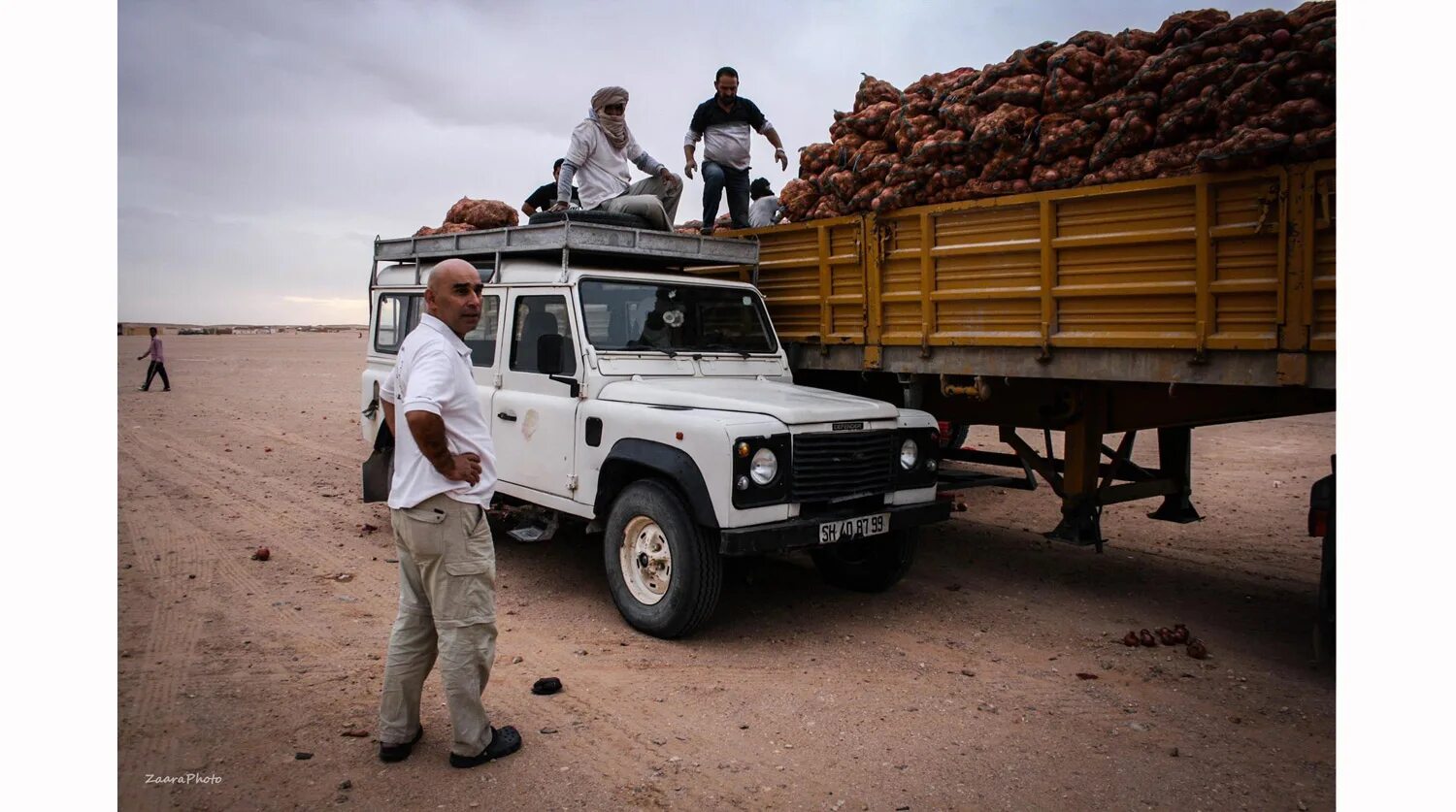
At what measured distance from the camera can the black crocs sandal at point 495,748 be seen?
3584 mm

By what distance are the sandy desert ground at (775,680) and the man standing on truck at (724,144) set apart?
3.29 m

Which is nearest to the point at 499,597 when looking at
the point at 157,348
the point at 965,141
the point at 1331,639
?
the point at 965,141

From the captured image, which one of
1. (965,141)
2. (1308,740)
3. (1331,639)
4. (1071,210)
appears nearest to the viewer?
(1308,740)

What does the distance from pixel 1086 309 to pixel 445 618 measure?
369cm

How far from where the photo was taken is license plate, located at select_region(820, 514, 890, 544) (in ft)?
16.2

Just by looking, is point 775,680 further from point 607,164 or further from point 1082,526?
point 607,164

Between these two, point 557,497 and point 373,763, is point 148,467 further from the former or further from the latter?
point 373,763

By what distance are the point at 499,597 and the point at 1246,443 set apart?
10.1 m

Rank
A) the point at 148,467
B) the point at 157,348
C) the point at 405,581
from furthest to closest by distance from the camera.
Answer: the point at 157,348
the point at 148,467
the point at 405,581

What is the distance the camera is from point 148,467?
33.7 ft

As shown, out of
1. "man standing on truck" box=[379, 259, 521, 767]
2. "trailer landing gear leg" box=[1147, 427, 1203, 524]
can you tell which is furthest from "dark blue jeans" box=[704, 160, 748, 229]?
"man standing on truck" box=[379, 259, 521, 767]

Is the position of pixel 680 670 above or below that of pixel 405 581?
below

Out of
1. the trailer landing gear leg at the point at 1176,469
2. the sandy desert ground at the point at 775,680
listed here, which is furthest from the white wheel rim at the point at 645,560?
the trailer landing gear leg at the point at 1176,469

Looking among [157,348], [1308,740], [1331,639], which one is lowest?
[1308,740]
